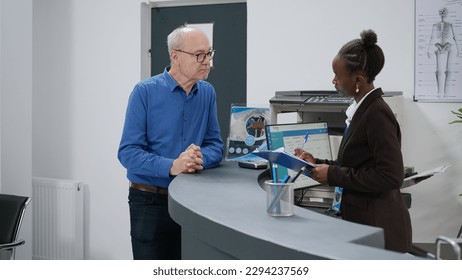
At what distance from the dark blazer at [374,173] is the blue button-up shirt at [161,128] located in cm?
69

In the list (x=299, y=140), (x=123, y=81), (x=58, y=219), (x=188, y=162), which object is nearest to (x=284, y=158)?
(x=188, y=162)

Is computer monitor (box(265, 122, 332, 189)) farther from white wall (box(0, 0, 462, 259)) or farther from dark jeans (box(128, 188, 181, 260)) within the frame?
white wall (box(0, 0, 462, 259))

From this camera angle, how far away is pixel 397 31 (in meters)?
3.45

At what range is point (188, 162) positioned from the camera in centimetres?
219

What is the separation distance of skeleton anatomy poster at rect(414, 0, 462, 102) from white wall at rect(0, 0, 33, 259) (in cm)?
264

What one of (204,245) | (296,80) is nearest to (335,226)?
(204,245)

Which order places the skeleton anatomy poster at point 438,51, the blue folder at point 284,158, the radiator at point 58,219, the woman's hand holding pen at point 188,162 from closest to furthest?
the blue folder at point 284,158 → the woman's hand holding pen at point 188,162 → the skeleton anatomy poster at point 438,51 → the radiator at point 58,219

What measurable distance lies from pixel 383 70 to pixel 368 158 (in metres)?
1.72

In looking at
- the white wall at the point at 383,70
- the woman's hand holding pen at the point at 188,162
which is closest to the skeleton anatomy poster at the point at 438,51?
the white wall at the point at 383,70

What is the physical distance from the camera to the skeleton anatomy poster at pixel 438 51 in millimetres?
3303

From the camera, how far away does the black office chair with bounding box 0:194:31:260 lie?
3.01 meters

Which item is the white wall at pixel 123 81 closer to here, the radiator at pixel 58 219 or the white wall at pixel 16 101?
the white wall at pixel 16 101

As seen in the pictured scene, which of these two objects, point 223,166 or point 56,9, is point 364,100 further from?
point 56,9

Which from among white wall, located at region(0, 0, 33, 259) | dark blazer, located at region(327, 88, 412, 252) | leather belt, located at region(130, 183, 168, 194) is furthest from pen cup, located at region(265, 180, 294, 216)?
white wall, located at region(0, 0, 33, 259)
